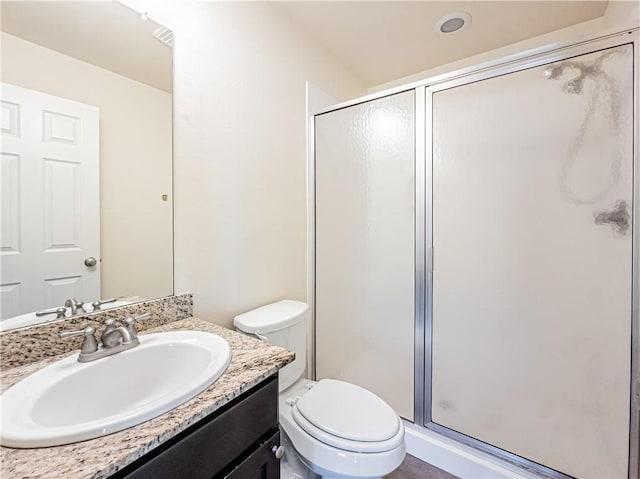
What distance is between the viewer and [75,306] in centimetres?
86

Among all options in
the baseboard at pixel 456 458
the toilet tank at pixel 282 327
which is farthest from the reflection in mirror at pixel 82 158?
the baseboard at pixel 456 458

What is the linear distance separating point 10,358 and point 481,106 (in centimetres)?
191

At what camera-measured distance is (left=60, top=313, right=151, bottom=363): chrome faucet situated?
0.76 metres

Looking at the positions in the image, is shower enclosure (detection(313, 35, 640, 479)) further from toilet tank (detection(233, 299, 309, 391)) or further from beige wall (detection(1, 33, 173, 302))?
beige wall (detection(1, 33, 173, 302))

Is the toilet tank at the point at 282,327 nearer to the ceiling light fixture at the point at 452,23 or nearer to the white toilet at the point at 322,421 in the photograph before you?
the white toilet at the point at 322,421

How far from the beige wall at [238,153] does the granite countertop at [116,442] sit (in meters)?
0.57

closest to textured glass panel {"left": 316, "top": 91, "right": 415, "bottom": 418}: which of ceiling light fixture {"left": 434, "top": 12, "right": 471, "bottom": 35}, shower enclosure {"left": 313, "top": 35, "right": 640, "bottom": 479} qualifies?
shower enclosure {"left": 313, "top": 35, "right": 640, "bottom": 479}

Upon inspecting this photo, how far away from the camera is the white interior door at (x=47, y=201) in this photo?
0.75m

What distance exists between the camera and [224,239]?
4.28ft

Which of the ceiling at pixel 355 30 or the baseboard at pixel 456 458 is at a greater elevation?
the ceiling at pixel 355 30

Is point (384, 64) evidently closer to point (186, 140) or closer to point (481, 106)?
point (481, 106)

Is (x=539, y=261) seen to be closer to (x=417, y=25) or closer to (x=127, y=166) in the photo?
(x=417, y=25)

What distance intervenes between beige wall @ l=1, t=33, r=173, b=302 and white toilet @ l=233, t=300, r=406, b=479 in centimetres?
45

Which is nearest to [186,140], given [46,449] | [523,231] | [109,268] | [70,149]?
[70,149]
